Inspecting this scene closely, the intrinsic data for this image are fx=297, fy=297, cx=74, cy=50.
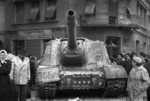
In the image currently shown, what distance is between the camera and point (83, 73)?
9062 millimetres

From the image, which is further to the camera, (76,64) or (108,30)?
(108,30)

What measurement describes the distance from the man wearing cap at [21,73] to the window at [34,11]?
44.9ft

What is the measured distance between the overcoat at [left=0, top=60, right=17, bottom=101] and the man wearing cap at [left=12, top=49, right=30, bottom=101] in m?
1.30

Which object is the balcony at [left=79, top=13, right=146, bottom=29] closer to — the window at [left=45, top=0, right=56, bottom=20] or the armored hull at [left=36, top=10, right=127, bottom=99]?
the window at [left=45, top=0, right=56, bottom=20]

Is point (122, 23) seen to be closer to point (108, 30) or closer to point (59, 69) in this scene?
point (108, 30)

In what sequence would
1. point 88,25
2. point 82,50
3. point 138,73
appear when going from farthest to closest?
point 88,25, point 82,50, point 138,73

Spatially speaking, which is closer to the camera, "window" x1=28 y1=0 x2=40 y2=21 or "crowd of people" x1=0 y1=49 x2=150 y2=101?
"crowd of people" x1=0 y1=49 x2=150 y2=101

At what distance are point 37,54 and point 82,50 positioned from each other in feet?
39.5

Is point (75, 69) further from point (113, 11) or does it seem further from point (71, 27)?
point (113, 11)

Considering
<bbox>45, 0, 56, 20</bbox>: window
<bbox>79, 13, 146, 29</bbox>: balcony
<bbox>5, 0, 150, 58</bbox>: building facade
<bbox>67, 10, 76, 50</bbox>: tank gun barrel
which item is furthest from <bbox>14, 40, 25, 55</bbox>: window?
<bbox>67, 10, 76, 50</bbox>: tank gun barrel

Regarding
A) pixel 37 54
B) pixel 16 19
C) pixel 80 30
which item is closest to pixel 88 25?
pixel 80 30

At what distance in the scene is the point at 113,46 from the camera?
20984mm

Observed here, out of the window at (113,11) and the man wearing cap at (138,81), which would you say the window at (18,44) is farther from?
the man wearing cap at (138,81)

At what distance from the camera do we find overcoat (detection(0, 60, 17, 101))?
6.44 m
